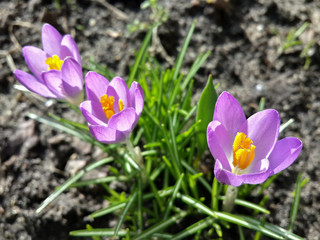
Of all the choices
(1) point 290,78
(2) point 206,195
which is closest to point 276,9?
(1) point 290,78

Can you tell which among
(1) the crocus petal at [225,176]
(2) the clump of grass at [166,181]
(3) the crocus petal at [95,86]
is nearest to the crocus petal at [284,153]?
(1) the crocus petal at [225,176]

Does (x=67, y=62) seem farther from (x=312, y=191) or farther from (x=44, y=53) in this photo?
(x=312, y=191)

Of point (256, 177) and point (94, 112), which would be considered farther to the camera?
point (94, 112)

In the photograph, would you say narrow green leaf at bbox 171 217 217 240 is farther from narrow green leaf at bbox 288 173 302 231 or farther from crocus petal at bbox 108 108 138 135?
crocus petal at bbox 108 108 138 135

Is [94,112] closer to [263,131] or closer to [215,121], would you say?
[215,121]

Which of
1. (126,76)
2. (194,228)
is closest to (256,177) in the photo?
(194,228)

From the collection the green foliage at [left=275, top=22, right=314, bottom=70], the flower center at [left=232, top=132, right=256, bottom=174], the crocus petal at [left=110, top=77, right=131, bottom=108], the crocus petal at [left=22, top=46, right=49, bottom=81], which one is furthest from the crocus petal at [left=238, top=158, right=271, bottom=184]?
the green foliage at [left=275, top=22, right=314, bottom=70]
